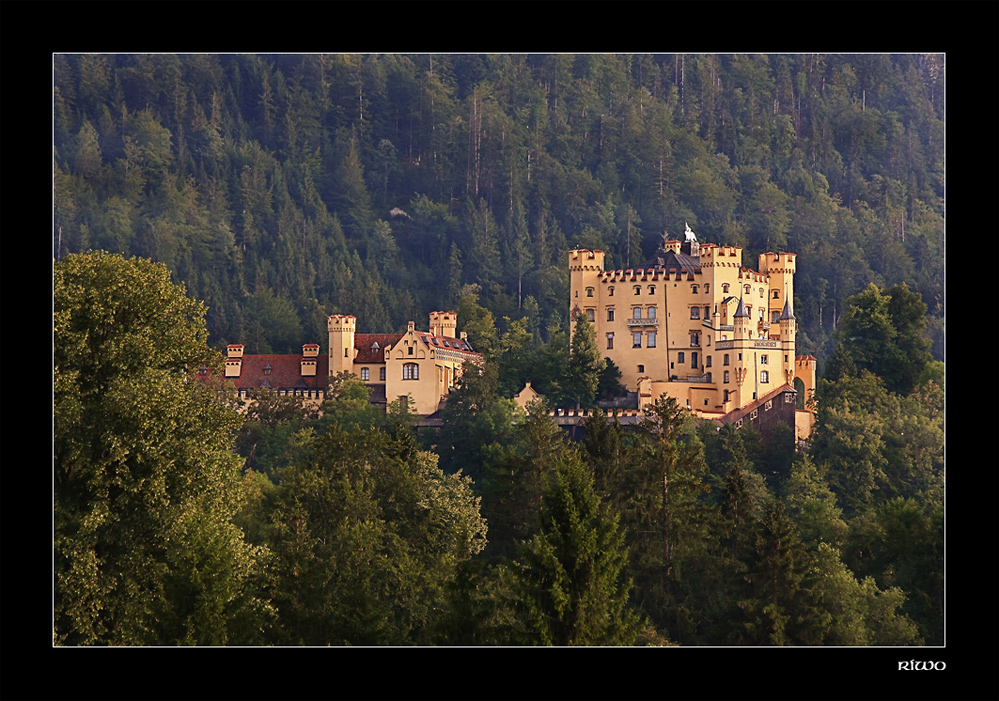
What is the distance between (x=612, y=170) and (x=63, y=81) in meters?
52.3

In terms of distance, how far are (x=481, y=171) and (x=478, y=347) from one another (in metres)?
71.6

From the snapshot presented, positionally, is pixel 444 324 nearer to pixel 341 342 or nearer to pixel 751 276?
pixel 341 342

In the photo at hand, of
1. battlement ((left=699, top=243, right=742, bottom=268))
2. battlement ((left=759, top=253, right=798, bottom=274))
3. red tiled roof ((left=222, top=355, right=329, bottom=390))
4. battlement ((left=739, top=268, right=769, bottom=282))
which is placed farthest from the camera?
red tiled roof ((left=222, top=355, right=329, bottom=390))

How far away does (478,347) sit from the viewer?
A: 3888 inches

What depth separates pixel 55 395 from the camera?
35.5 meters

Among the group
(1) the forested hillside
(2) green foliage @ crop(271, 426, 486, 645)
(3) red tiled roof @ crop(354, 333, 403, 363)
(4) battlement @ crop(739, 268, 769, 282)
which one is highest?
(1) the forested hillside

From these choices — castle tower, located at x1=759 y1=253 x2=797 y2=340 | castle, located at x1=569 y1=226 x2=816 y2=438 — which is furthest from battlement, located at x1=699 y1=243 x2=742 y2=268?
castle tower, located at x1=759 y1=253 x2=797 y2=340

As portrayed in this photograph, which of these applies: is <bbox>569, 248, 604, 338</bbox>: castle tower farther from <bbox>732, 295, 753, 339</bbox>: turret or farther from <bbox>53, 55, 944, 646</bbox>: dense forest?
<bbox>732, 295, 753, 339</bbox>: turret

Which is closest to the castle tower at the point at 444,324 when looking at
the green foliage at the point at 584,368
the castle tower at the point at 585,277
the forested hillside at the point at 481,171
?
the castle tower at the point at 585,277

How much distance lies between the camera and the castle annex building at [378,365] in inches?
3563

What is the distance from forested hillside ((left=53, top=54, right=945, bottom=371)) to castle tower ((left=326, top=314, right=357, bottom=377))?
40481 millimetres

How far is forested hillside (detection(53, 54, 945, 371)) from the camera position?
483ft

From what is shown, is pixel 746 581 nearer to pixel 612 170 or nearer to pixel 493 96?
pixel 612 170

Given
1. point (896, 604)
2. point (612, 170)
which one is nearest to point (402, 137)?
point (612, 170)
